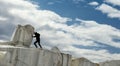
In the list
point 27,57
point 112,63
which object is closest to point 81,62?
point 112,63

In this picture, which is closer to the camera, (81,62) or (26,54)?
(26,54)

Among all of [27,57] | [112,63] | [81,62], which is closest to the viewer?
[27,57]

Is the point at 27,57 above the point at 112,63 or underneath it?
underneath

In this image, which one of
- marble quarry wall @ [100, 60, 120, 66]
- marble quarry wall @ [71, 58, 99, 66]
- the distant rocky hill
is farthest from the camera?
marble quarry wall @ [100, 60, 120, 66]

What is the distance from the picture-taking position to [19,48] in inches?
1526

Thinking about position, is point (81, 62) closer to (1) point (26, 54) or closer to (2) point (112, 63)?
(2) point (112, 63)

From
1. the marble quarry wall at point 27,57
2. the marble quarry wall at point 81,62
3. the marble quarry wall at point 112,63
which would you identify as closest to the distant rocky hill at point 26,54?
the marble quarry wall at point 27,57

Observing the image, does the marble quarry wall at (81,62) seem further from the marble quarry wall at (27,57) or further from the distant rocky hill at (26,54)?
the marble quarry wall at (27,57)

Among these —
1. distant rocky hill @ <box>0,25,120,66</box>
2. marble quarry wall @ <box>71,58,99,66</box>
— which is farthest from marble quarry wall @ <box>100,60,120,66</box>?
distant rocky hill @ <box>0,25,120,66</box>

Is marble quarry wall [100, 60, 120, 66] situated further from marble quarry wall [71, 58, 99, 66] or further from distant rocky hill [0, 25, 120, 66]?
distant rocky hill [0, 25, 120, 66]

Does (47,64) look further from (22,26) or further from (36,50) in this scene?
(22,26)

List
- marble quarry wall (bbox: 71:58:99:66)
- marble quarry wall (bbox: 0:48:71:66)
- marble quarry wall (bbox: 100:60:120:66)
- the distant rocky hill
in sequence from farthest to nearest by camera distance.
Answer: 1. marble quarry wall (bbox: 100:60:120:66)
2. marble quarry wall (bbox: 71:58:99:66)
3. the distant rocky hill
4. marble quarry wall (bbox: 0:48:71:66)

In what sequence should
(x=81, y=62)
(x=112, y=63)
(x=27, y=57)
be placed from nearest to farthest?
(x=27, y=57)
(x=81, y=62)
(x=112, y=63)

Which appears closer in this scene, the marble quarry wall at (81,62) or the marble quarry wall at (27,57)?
the marble quarry wall at (27,57)
